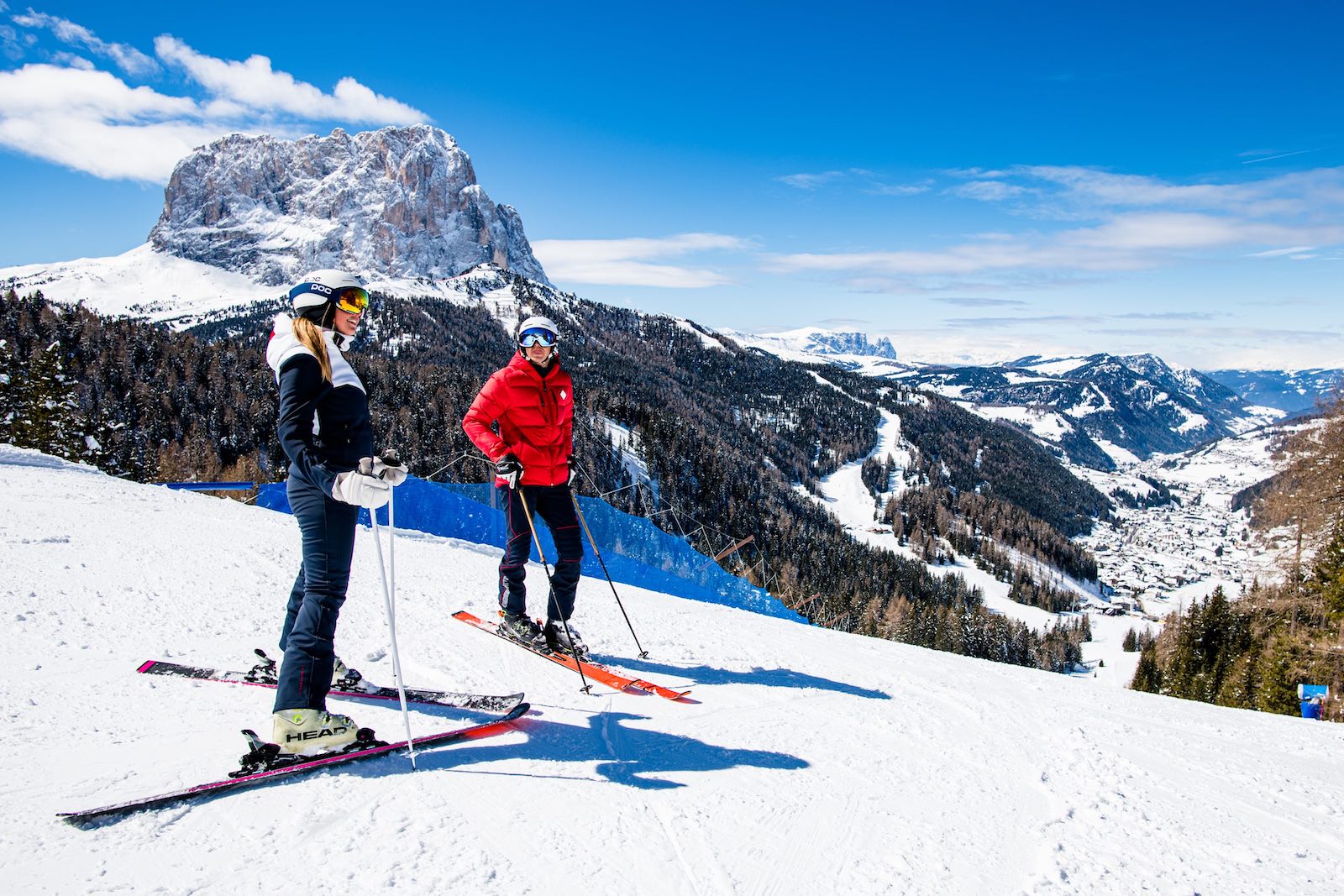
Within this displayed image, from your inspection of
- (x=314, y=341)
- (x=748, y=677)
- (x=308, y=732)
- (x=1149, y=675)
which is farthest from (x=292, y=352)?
(x=1149, y=675)

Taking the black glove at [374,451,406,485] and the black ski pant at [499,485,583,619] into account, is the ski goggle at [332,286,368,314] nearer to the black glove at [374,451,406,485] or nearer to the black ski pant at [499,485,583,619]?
the black glove at [374,451,406,485]

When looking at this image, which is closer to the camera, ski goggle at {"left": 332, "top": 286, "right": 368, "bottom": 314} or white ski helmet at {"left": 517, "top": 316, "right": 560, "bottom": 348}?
ski goggle at {"left": 332, "top": 286, "right": 368, "bottom": 314}

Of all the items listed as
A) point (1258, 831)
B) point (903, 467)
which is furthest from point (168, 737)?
point (903, 467)

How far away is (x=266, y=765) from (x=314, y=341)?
1973mm

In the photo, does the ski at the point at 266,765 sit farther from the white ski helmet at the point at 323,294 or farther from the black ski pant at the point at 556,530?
the white ski helmet at the point at 323,294

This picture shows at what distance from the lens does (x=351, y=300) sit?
347cm

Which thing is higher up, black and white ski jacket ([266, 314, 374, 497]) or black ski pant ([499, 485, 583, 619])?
black and white ski jacket ([266, 314, 374, 497])

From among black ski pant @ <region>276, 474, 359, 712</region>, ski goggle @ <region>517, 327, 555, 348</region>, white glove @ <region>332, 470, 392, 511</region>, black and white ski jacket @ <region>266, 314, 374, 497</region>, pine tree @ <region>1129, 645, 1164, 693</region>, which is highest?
ski goggle @ <region>517, 327, 555, 348</region>

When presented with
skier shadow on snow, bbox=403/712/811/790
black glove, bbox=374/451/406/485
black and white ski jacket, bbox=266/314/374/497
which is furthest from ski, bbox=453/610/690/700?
black and white ski jacket, bbox=266/314/374/497

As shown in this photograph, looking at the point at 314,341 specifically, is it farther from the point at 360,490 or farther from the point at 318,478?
the point at 360,490

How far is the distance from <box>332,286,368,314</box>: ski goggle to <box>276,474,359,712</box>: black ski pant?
3.00ft

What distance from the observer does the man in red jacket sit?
16.6ft

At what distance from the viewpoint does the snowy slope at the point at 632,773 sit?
8.21 feet

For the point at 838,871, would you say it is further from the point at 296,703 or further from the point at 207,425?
the point at 207,425
